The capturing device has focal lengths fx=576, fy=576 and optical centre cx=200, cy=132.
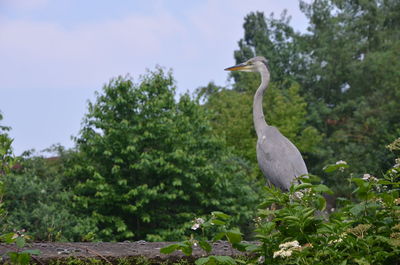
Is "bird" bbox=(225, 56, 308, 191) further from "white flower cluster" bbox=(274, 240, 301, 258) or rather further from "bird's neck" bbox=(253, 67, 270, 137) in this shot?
"white flower cluster" bbox=(274, 240, 301, 258)

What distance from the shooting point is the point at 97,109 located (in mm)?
20734

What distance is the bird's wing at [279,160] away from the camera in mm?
7094

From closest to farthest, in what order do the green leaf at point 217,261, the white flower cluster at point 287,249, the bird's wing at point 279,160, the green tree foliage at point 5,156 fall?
the white flower cluster at point 287,249 < the green leaf at point 217,261 < the green tree foliage at point 5,156 < the bird's wing at point 279,160

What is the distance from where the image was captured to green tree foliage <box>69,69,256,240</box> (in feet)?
61.3

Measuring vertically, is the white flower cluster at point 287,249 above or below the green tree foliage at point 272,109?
below

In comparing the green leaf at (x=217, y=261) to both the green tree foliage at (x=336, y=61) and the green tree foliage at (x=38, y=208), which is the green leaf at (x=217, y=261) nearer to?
the green tree foliage at (x=38, y=208)

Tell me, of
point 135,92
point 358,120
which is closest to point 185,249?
point 135,92

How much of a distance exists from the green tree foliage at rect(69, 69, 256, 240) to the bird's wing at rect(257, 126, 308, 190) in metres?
10.5

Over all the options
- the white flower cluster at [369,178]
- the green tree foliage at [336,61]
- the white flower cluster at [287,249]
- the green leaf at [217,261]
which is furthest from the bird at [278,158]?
the green tree foliage at [336,61]

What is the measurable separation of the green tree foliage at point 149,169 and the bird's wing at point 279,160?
414 inches

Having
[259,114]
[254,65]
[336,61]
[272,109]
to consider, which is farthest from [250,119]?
[259,114]

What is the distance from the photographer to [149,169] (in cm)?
1923

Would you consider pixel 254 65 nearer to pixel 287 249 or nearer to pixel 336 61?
pixel 287 249

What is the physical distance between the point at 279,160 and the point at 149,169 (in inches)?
483
